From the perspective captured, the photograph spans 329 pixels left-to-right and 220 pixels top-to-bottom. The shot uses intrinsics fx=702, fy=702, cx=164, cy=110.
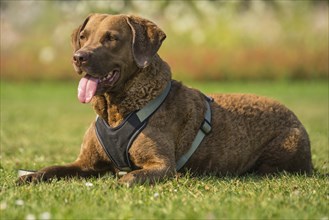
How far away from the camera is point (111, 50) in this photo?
A: 247 inches

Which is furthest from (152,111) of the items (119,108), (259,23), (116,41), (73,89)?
(259,23)

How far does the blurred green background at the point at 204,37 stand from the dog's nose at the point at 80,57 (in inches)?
756

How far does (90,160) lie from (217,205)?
6.53 feet

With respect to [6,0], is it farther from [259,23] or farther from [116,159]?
[116,159]

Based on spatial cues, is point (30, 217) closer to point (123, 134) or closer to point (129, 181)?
point (129, 181)

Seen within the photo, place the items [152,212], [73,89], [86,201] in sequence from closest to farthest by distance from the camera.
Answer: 1. [152,212]
2. [86,201]
3. [73,89]

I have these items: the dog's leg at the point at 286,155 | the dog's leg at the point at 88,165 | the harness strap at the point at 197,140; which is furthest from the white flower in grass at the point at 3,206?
the dog's leg at the point at 286,155

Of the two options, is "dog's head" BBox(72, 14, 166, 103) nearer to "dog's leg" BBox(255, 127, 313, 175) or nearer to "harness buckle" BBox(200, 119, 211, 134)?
"harness buckle" BBox(200, 119, 211, 134)

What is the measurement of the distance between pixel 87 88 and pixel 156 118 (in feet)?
2.35

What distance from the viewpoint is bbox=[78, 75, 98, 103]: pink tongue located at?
6137 mm

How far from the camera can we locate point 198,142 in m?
6.76

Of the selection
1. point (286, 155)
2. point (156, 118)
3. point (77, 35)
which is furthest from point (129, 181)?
point (286, 155)

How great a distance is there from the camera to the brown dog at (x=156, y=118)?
6.21 meters

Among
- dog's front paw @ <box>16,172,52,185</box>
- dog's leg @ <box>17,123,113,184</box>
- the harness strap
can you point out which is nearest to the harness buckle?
the harness strap
